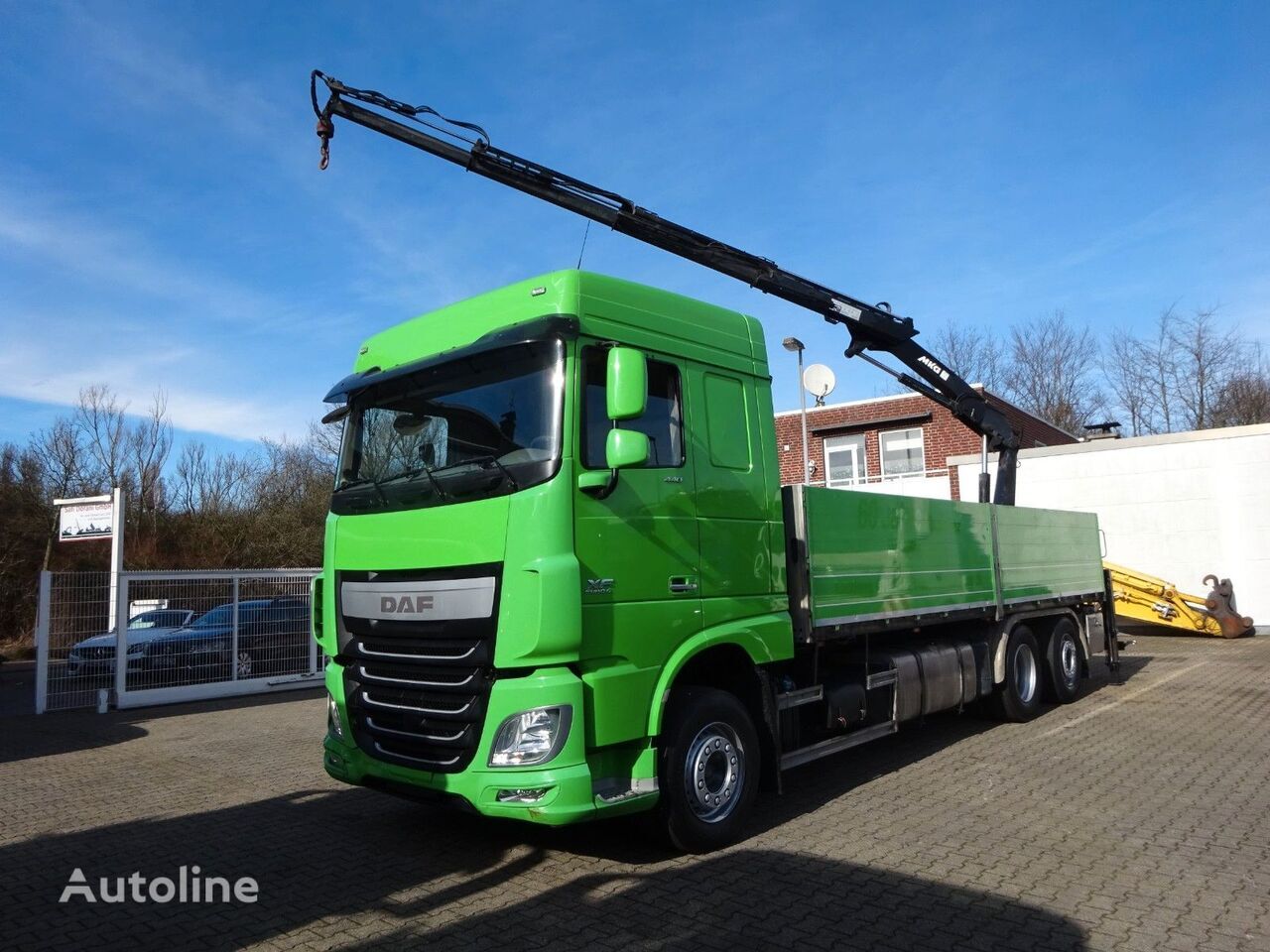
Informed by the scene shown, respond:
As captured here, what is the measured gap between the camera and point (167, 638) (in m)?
11.8

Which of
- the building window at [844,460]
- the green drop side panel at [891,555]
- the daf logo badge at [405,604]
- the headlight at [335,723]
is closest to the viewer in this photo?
the daf logo badge at [405,604]

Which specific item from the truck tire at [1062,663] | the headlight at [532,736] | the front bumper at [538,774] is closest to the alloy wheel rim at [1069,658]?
the truck tire at [1062,663]

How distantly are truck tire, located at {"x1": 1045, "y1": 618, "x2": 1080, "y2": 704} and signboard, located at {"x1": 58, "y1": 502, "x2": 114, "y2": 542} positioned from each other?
14.1 m

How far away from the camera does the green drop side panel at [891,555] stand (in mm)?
6328

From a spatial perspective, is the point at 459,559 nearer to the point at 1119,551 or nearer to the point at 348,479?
the point at 348,479

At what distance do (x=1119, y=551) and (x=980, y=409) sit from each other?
9286mm

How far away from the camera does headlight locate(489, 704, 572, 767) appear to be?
14.2ft

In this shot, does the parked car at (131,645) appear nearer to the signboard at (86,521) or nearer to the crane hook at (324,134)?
the signboard at (86,521)

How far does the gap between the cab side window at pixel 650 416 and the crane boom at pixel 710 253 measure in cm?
338

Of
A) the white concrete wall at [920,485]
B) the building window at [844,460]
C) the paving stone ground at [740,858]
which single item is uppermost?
the building window at [844,460]

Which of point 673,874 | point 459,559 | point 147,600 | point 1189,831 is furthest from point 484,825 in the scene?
point 147,600

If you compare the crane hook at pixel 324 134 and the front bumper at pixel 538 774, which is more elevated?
the crane hook at pixel 324 134

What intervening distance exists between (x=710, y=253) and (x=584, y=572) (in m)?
5.62

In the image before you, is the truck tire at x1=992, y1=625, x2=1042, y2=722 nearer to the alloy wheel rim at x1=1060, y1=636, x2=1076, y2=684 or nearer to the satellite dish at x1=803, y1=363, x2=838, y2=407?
the alloy wheel rim at x1=1060, y1=636, x2=1076, y2=684
